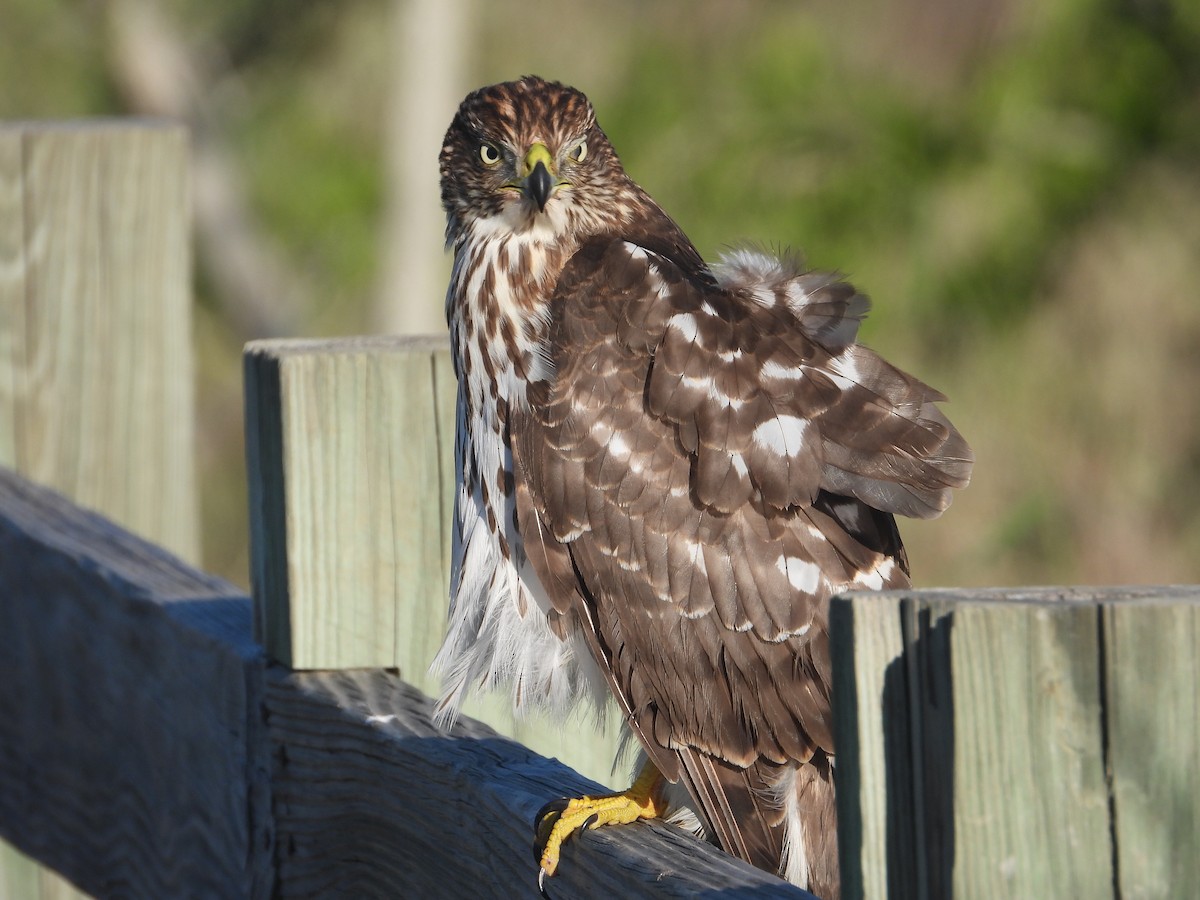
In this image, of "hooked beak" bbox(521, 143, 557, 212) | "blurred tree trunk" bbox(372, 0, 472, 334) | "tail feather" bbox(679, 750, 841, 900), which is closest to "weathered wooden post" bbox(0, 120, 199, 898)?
"hooked beak" bbox(521, 143, 557, 212)

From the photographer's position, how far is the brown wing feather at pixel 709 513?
96.2 inches

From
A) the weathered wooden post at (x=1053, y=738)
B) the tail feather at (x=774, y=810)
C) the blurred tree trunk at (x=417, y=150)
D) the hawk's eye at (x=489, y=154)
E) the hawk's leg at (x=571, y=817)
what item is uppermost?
the blurred tree trunk at (x=417, y=150)

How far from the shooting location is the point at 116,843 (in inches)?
99.7

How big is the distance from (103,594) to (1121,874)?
6.26 ft

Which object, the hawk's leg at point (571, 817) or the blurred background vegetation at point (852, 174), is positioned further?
the blurred background vegetation at point (852, 174)

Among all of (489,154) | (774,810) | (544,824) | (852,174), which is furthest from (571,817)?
(852,174)

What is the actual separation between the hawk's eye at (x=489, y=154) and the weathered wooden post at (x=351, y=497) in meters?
1.00

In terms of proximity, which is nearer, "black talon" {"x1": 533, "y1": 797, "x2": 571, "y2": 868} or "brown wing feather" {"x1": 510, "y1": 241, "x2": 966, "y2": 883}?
"black talon" {"x1": 533, "y1": 797, "x2": 571, "y2": 868}

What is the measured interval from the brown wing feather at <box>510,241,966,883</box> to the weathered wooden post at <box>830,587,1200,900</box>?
4.43ft

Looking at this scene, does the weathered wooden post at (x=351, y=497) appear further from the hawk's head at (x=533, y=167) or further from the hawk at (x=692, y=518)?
the hawk's head at (x=533, y=167)

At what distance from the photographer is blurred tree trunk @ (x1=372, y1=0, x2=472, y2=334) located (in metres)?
11.5

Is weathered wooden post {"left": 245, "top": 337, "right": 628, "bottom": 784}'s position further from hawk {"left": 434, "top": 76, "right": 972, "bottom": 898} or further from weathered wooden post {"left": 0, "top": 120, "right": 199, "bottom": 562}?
weathered wooden post {"left": 0, "top": 120, "right": 199, "bottom": 562}

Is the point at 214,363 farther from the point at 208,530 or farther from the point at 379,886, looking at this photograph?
the point at 379,886

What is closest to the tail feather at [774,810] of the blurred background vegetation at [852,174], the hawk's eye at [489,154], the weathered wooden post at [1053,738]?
the hawk's eye at [489,154]
